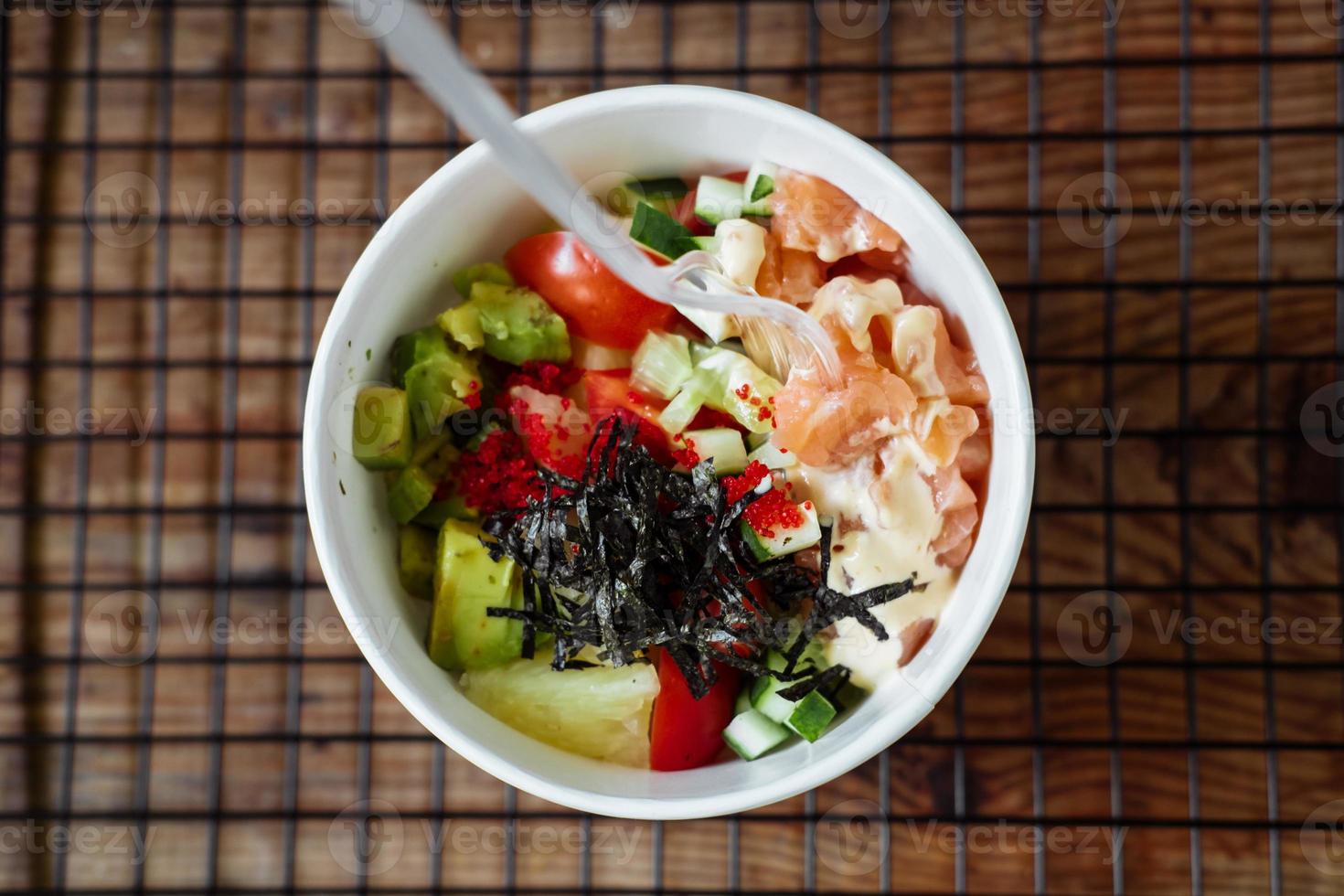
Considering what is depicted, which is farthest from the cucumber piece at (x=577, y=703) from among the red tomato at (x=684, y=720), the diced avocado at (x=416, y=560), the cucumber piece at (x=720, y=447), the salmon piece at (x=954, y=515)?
the salmon piece at (x=954, y=515)

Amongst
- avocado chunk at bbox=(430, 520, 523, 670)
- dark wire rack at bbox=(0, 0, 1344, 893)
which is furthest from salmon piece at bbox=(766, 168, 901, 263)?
avocado chunk at bbox=(430, 520, 523, 670)

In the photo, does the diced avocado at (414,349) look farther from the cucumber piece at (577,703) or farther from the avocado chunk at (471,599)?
the cucumber piece at (577,703)

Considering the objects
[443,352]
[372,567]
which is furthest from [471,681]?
[443,352]

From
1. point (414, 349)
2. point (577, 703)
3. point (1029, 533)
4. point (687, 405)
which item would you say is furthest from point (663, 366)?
point (1029, 533)

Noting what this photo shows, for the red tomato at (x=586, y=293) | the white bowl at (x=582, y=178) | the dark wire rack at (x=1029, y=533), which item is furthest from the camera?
the dark wire rack at (x=1029, y=533)

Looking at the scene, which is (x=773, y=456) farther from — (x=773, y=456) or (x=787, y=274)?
(x=787, y=274)

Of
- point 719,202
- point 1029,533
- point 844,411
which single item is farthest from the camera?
point 1029,533

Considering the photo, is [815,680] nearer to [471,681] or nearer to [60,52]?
[471,681]
